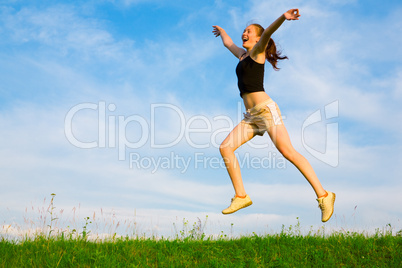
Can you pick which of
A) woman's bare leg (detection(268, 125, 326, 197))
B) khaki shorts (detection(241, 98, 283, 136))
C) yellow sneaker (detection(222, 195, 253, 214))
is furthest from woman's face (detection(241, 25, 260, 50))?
yellow sneaker (detection(222, 195, 253, 214))

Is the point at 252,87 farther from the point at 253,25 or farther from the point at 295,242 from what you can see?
the point at 295,242

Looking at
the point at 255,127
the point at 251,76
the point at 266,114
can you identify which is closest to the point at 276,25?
the point at 251,76

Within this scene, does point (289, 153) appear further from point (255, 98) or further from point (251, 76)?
point (251, 76)

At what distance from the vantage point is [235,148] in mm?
7457

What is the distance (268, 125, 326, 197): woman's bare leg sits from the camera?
23.4ft

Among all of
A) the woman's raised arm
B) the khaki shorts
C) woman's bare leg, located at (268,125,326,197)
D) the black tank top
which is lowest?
woman's bare leg, located at (268,125,326,197)

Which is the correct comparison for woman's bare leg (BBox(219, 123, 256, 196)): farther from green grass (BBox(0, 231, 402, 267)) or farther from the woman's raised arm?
the woman's raised arm

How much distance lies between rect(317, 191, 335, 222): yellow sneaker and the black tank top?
2310 mm

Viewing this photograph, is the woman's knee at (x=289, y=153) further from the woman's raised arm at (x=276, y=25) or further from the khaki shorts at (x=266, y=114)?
the woman's raised arm at (x=276, y=25)

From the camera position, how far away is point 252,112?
7348mm

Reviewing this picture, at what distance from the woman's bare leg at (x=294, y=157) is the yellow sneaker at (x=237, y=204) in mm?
1104

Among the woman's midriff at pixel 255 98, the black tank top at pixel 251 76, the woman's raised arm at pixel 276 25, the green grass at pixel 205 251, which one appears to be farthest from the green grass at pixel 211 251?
the woman's raised arm at pixel 276 25

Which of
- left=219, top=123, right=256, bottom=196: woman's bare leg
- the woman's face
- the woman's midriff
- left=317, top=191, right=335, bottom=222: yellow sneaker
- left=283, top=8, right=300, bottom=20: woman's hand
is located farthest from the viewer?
the woman's face

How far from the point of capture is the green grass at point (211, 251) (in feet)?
20.8
